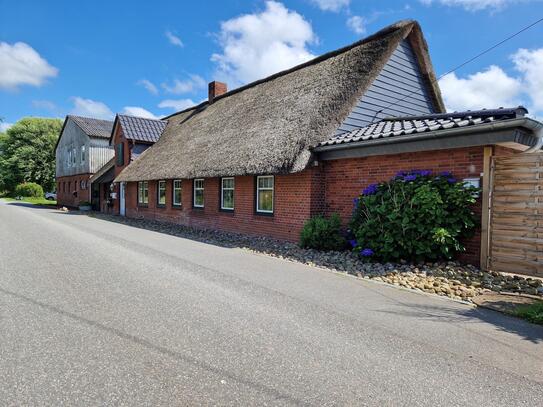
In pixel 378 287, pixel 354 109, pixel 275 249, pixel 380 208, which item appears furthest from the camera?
pixel 354 109

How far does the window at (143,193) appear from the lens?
21.3 m

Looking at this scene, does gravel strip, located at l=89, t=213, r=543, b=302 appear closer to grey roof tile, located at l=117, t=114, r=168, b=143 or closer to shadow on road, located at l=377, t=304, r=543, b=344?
shadow on road, located at l=377, t=304, r=543, b=344

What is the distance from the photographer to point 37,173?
5516 centimetres

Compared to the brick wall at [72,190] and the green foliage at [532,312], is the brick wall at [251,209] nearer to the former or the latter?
the green foliage at [532,312]

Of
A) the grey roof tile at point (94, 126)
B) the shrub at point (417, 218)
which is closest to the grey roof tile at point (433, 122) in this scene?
the shrub at point (417, 218)

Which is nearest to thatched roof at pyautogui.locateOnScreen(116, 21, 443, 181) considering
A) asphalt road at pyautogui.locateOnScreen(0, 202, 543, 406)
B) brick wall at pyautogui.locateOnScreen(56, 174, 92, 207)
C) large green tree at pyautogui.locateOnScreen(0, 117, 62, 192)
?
asphalt road at pyautogui.locateOnScreen(0, 202, 543, 406)

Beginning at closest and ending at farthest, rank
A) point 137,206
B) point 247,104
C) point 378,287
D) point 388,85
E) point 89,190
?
1. point 378,287
2. point 388,85
3. point 247,104
4. point 137,206
5. point 89,190

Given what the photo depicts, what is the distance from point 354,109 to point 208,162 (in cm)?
571

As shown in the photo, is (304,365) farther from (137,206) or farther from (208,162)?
(137,206)

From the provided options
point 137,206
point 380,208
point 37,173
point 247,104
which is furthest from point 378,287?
point 37,173

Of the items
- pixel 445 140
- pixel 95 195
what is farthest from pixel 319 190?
pixel 95 195

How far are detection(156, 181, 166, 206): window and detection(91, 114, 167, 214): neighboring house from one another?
16.6 feet

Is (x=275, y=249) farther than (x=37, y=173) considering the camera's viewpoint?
No

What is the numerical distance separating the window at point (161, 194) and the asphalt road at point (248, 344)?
12446 millimetres
